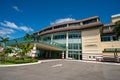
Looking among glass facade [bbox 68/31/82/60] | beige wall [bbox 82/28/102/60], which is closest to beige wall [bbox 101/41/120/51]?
beige wall [bbox 82/28/102/60]

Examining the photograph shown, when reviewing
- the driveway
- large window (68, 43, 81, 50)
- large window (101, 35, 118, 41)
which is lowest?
the driveway

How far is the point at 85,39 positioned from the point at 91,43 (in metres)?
2.53

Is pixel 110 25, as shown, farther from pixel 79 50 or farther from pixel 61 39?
pixel 61 39

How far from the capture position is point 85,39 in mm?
34125

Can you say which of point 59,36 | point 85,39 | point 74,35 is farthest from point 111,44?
point 59,36

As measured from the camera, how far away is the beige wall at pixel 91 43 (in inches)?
1247

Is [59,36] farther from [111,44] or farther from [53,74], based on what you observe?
[53,74]

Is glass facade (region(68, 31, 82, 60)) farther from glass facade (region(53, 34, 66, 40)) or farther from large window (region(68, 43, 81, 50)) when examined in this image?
glass facade (region(53, 34, 66, 40))

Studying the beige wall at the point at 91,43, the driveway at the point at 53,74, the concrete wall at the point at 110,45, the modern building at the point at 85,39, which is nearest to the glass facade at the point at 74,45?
the modern building at the point at 85,39

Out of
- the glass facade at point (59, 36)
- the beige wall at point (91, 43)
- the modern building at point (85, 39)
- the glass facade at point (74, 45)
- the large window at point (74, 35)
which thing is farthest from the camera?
the glass facade at point (59, 36)

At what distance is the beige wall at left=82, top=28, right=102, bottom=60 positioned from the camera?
104ft

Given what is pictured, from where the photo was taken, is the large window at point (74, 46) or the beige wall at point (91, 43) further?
the large window at point (74, 46)

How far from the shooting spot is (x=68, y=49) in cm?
3684

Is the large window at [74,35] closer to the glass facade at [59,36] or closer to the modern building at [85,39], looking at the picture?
the modern building at [85,39]
